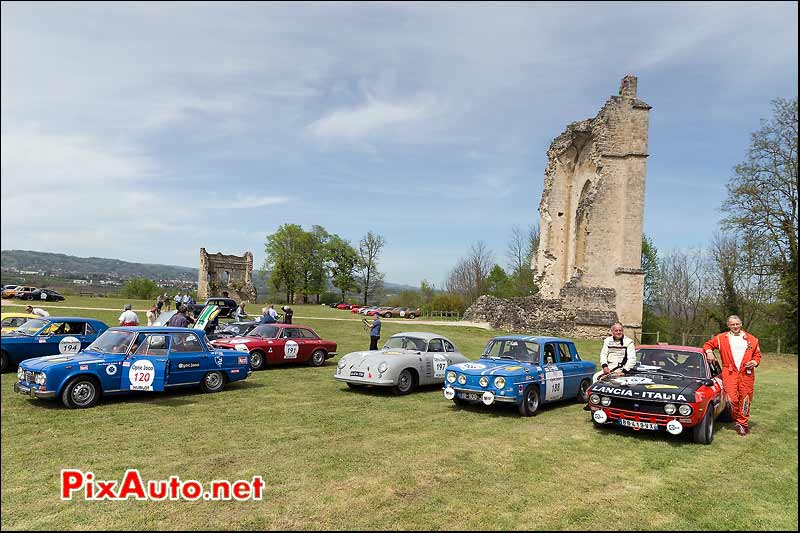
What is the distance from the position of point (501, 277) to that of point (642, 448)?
6366cm

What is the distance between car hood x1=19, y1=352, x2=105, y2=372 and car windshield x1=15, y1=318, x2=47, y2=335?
11.9 ft

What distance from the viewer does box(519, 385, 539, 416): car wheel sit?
9.98m

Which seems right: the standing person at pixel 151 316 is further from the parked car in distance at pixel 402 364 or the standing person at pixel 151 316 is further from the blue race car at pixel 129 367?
the parked car in distance at pixel 402 364

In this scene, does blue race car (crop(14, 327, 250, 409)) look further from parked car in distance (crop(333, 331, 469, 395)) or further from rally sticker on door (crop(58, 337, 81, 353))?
rally sticker on door (crop(58, 337, 81, 353))

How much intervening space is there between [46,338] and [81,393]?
4173mm

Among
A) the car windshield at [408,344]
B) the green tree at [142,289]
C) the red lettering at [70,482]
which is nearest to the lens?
the red lettering at [70,482]

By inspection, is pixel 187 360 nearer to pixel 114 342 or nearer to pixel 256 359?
pixel 114 342

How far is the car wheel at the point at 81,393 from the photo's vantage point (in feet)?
29.6

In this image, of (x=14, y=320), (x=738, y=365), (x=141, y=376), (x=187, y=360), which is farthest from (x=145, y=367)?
(x=738, y=365)

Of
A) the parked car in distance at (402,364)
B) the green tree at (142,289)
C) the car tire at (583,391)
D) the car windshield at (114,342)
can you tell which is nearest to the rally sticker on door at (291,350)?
the parked car in distance at (402,364)

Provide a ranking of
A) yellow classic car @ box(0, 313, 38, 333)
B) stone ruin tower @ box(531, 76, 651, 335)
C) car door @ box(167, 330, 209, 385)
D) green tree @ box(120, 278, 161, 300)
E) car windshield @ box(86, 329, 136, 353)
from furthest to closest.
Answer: green tree @ box(120, 278, 161, 300)
stone ruin tower @ box(531, 76, 651, 335)
yellow classic car @ box(0, 313, 38, 333)
car door @ box(167, 330, 209, 385)
car windshield @ box(86, 329, 136, 353)

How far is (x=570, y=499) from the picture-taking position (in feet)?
18.9

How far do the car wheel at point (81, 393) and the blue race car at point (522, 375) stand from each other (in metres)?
6.04

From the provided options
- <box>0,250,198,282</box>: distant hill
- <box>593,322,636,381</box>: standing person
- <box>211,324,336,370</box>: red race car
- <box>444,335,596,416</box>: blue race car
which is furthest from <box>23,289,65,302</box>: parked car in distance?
<box>593,322,636,381</box>: standing person
